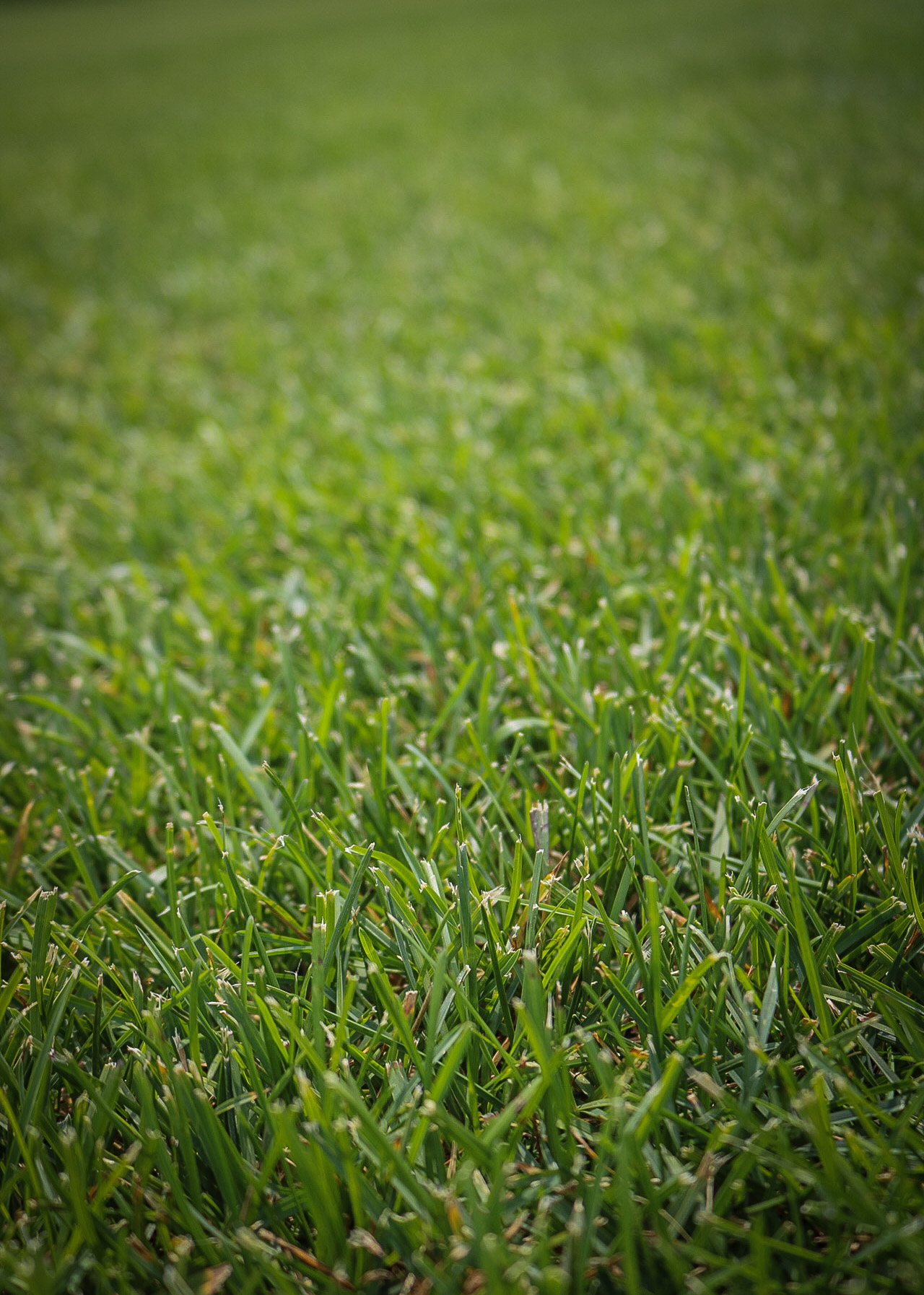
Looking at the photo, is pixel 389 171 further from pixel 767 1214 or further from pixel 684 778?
pixel 767 1214

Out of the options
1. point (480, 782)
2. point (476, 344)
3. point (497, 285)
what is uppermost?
point (497, 285)

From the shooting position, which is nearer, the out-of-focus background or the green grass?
the green grass

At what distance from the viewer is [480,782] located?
121 centimetres

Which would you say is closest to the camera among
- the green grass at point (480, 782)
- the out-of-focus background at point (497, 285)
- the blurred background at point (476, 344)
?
the green grass at point (480, 782)

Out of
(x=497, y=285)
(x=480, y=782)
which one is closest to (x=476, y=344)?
(x=497, y=285)

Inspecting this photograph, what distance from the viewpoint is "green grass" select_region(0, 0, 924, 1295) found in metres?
0.77

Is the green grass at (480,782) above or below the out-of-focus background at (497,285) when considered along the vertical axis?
below

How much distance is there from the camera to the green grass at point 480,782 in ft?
2.54

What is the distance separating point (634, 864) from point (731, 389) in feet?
5.74

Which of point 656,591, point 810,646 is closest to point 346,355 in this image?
point 656,591

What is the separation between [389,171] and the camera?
5.56 metres

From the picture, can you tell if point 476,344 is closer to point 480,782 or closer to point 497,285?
point 497,285

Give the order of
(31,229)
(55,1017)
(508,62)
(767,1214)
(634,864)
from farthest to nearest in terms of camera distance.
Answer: (508,62) < (31,229) < (634,864) < (55,1017) < (767,1214)

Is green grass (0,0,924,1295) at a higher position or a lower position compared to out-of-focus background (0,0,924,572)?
lower
